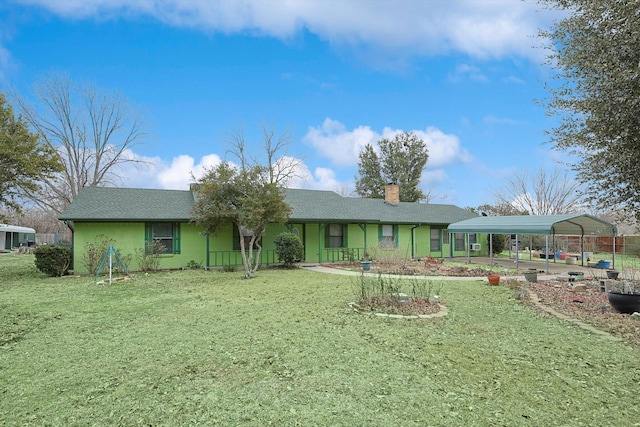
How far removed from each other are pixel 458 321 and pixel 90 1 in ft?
44.9

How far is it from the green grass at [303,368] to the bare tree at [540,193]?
30479 millimetres

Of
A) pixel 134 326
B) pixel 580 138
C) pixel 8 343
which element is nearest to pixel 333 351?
pixel 134 326

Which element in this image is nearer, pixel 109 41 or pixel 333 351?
pixel 333 351

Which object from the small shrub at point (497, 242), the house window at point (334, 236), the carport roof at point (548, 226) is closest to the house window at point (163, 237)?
the house window at point (334, 236)

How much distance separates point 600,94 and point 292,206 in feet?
49.5

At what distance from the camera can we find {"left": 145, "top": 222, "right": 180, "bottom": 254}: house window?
1565 cm

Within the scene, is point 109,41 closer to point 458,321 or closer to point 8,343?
point 8,343

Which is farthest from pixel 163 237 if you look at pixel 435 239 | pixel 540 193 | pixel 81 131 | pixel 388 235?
pixel 540 193

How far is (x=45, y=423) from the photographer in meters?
3.27

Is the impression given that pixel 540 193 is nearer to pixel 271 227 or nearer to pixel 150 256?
pixel 271 227

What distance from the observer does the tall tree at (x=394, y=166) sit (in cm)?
4028

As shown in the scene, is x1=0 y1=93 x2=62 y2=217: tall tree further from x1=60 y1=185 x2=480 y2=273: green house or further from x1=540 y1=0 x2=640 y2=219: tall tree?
x1=540 y1=0 x2=640 y2=219: tall tree

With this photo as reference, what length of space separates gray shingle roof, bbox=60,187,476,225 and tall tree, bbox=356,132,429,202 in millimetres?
14413

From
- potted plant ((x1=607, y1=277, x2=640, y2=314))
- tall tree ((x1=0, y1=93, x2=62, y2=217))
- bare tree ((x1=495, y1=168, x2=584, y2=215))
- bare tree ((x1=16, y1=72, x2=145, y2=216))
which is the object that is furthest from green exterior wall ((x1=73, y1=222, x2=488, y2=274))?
bare tree ((x1=495, y1=168, x2=584, y2=215))
